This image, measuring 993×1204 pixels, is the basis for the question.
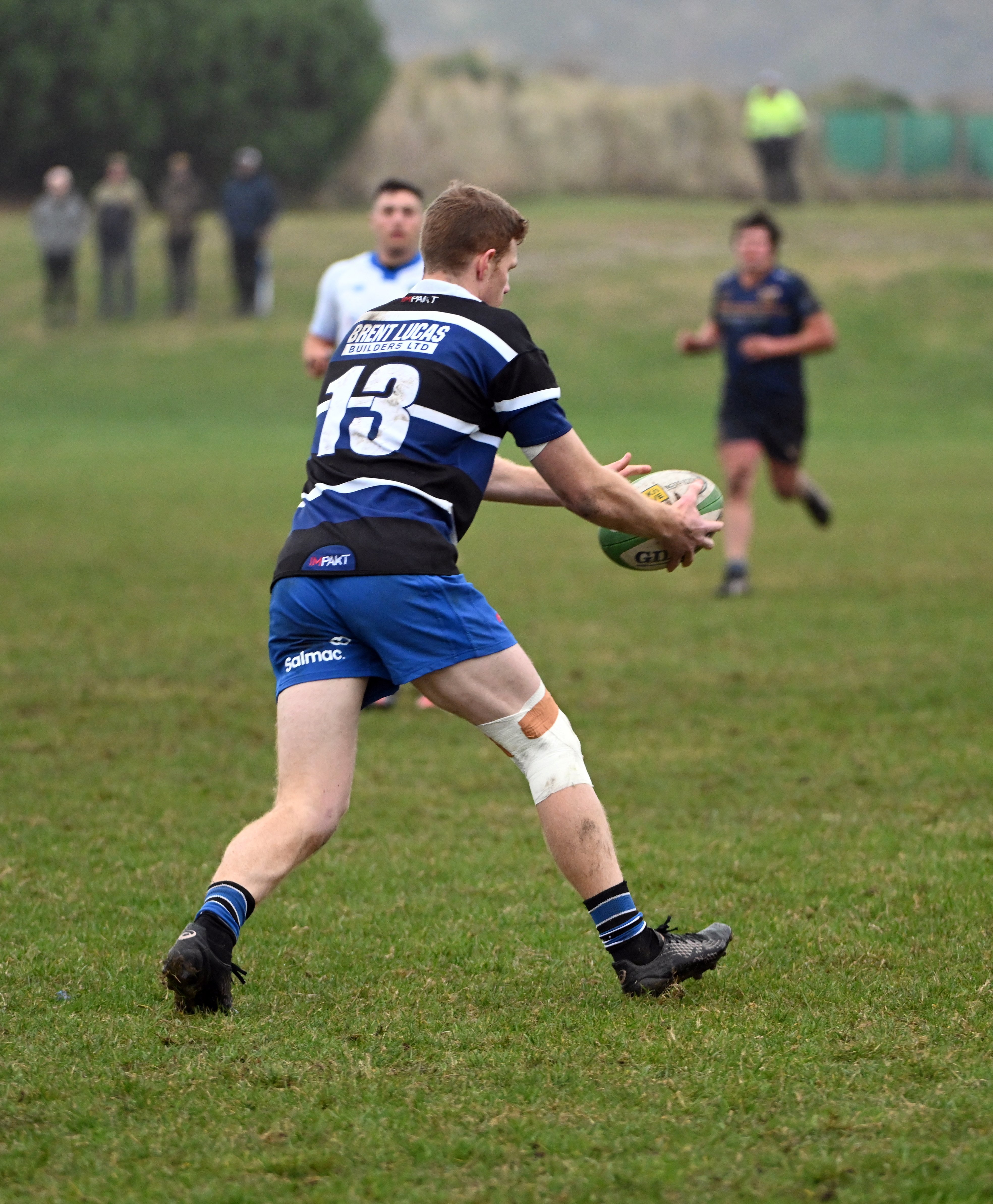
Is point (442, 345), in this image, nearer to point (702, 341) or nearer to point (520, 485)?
point (520, 485)

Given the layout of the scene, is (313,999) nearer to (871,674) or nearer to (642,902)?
(642,902)

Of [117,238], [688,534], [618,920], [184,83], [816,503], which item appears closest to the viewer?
[618,920]

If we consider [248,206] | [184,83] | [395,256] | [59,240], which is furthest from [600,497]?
[184,83]

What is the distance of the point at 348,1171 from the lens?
3529 millimetres

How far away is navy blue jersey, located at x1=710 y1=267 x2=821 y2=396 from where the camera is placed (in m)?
12.4

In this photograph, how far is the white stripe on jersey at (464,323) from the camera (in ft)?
14.7

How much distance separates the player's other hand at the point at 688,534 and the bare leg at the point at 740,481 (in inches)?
293

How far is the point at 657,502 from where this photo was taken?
5.06 m

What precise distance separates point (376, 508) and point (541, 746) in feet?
2.55

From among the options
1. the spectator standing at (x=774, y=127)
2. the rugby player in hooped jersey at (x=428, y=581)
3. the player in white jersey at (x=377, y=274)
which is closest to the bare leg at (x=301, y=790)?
the rugby player in hooped jersey at (x=428, y=581)

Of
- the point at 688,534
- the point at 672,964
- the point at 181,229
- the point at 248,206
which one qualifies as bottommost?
the point at 181,229

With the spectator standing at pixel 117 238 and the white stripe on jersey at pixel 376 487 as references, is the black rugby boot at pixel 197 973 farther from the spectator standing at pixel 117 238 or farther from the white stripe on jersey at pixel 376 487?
the spectator standing at pixel 117 238

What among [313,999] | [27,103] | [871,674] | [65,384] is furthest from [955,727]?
[27,103]

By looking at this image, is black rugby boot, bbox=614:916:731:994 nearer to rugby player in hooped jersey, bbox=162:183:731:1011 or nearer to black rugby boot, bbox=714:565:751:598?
rugby player in hooped jersey, bbox=162:183:731:1011
